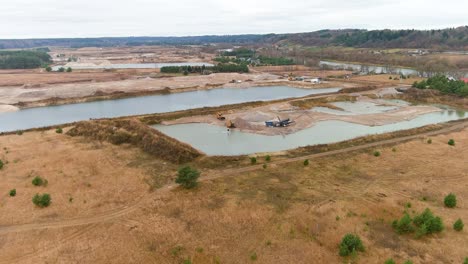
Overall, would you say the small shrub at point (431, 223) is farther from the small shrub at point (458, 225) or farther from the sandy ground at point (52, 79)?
the sandy ground at point (52, 79)

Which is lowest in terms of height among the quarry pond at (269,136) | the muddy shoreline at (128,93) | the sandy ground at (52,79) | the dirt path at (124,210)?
the dirt path at (124,210)

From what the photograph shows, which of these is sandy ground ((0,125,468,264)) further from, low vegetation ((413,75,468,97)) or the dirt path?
low vegetation ((413,75,468,97))

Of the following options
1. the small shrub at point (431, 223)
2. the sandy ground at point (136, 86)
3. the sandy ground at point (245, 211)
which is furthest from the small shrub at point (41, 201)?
the sandy ground at point (136, 86)

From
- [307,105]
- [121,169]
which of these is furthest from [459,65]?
[121,169]

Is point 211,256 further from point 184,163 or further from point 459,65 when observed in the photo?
point 459,65

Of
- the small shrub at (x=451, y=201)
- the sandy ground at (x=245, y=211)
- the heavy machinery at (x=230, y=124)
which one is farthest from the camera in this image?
the heavy machinery at (x=230, y=124)
